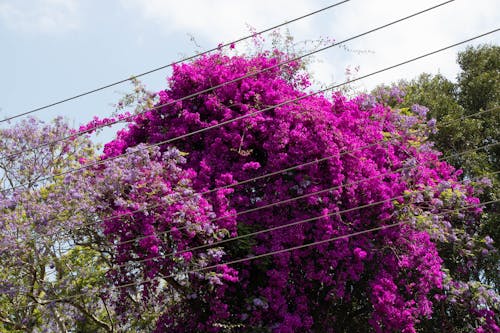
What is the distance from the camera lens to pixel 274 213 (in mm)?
10805

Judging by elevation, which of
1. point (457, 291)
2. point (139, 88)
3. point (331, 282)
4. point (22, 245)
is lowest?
point (457, 291)

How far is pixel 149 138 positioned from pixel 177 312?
2937mm

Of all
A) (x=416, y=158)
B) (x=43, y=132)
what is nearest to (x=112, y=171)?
(x=43, y=132)

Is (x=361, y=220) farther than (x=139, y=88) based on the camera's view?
No

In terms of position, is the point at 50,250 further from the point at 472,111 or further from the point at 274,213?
the point at 472,111

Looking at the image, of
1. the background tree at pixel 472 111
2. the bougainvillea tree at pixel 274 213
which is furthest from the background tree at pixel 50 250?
the background tree at pixel 472 111

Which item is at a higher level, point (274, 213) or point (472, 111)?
point (472, 111)

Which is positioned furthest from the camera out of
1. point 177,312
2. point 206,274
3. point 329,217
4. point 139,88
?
point 139,88

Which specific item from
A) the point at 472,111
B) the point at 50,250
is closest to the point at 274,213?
the point at 50,250

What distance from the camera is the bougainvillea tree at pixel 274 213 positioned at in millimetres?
10203

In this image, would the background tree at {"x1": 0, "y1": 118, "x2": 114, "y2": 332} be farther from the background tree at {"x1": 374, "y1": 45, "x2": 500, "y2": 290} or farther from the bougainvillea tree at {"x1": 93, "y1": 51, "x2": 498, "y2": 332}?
the background tree at {"x1": 374, "y1": 45, "x2": 500, "y2": 290}

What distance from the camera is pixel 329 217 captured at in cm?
1063

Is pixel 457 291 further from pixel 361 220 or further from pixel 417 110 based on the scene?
pixel 417 110

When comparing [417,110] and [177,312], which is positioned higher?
[417,110]
